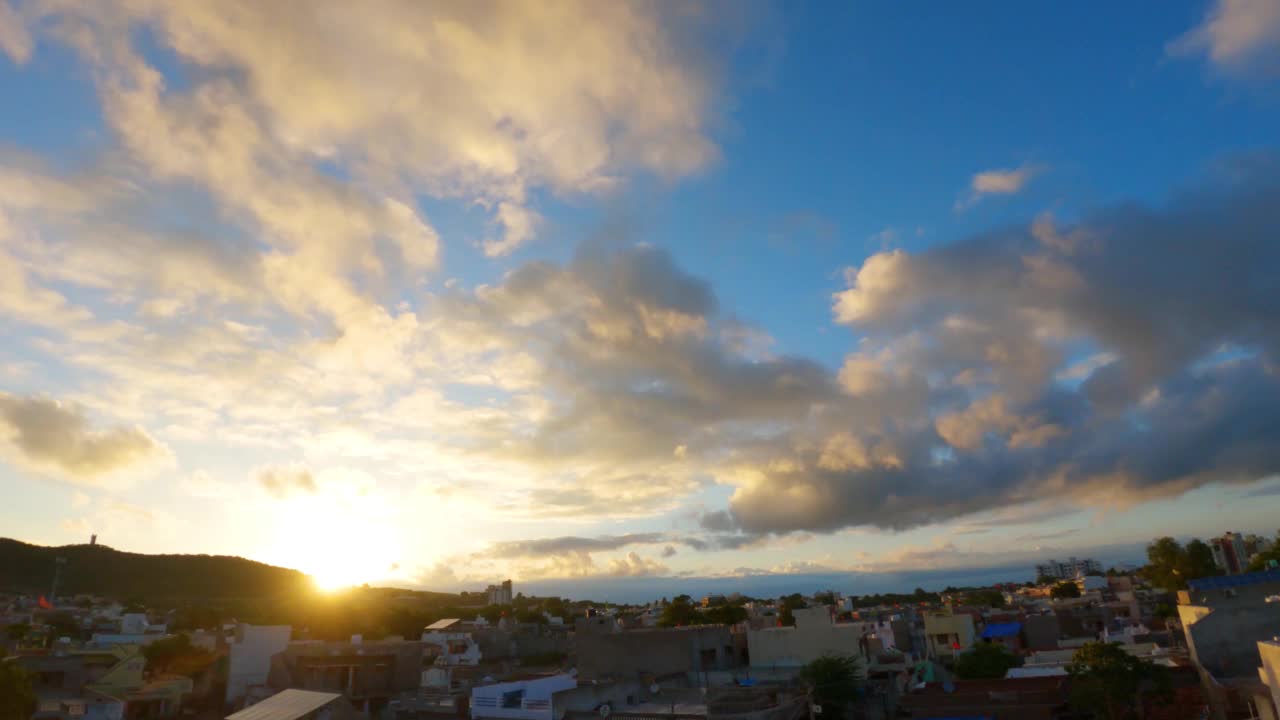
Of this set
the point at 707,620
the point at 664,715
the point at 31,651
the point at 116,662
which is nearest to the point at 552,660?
the point at 707,620

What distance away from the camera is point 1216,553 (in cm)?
8938

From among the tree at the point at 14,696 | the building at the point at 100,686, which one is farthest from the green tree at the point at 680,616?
the tree at the point at 14,696

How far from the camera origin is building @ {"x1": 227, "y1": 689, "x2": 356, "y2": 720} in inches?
1324

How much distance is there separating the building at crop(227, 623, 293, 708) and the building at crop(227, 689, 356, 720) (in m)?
22.6

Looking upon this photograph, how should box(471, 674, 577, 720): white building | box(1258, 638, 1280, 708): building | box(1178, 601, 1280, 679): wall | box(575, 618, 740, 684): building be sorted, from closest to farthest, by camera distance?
box(1258, 638, 1280, 708): building
box(471, 674, 577, 720): white building
box(1178, 601, 1280, 679): wall
box(575, 618, 740, 684): building

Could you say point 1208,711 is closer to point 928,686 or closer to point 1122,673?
point 1122,673

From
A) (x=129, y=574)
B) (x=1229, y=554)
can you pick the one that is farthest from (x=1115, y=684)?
(x=129, y=574)

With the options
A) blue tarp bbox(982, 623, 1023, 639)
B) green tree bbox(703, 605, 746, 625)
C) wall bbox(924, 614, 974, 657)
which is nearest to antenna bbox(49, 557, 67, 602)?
green tree bbox(703, 605, 746, 625)

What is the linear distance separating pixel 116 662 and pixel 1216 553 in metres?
116

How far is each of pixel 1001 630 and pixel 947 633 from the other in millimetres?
4615

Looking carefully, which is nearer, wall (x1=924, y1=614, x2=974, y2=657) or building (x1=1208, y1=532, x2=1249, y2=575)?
wall (x1=924, y1=614, x2=974, y2=657)

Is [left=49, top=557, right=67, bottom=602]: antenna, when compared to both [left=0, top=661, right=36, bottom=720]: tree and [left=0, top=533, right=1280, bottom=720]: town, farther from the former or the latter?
[left=0, top=661, right=36, bottom=720]: tree

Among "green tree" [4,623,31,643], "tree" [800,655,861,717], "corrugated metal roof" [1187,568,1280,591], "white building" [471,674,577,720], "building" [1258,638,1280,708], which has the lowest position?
"tree" [800,655,861,717]

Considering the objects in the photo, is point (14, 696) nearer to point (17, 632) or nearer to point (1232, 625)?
point (17, 632)
